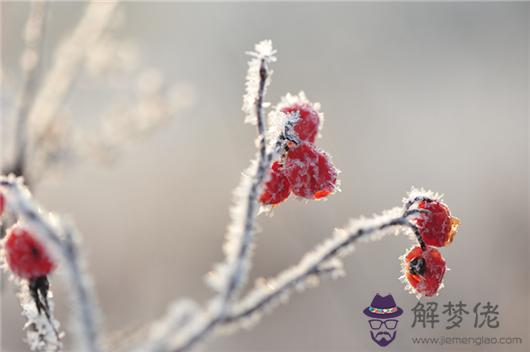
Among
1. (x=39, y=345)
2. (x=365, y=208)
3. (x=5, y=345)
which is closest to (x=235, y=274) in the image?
(x=39, y=345)

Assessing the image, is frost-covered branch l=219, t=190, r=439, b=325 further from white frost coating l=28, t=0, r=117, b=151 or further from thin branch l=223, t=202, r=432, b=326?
white frost coating l=28, t=0, r=117, b=151

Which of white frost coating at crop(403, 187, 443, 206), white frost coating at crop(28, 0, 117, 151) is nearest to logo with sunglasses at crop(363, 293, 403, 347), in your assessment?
white frost coating at crop(403, 187, 443, 206)

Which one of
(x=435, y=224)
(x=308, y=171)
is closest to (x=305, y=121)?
(x=308, y=171)

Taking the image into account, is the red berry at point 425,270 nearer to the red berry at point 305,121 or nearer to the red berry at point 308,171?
the red berry at point 308,171

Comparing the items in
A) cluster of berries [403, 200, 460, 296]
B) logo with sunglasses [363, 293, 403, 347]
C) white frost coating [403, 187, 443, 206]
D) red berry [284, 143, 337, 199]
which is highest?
logo with sunglasses [363, 293, 403, 347]

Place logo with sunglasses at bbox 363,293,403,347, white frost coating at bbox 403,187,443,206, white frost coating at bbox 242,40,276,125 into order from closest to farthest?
white frost coating at bbox 242,40,276,125 → white frost coating at bbox 403,187,443,206 → logo with sunglasses at bbox 363,293,403,347

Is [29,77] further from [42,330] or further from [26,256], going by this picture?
[42,330]

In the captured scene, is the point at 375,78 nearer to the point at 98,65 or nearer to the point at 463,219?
the point at 463,219
